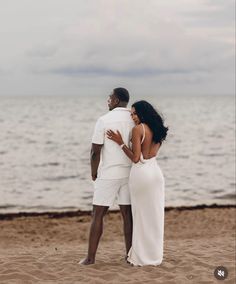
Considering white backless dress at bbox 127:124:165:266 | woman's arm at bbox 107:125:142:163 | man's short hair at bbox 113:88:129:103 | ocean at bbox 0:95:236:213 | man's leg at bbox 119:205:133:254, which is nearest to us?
woman's arm at bbox 107:125:142:163

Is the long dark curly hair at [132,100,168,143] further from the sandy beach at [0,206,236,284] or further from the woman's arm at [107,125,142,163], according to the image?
the sandy beach at [0,206,236,284]

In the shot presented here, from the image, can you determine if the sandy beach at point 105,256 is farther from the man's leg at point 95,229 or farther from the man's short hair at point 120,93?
the man's short hair at point 120,93

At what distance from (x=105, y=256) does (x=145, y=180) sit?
166 cm

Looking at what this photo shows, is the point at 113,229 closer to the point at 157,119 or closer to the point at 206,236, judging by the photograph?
the point at 206,236

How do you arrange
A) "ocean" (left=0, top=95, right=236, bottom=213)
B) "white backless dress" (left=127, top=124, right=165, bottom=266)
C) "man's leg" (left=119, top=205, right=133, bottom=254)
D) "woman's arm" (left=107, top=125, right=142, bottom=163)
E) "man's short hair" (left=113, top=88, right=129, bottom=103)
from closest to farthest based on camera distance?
"woman's arm" (left=107, top=125, right=142, bottom=163), "white backless dress" (left=127, top=124, right=165, bottom=266), "man's short hair" (left=113, top=88, right=129, bottom=103), "man's leg" (left=119, top=205, right=133, bottom=254), "ocean" (left=0, top=95, right=236, bottom=213)

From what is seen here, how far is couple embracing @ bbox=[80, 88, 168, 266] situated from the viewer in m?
6.96

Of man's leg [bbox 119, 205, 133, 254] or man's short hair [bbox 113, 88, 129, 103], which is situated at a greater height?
man's short hair [bbox 113, 88, 129, 103]

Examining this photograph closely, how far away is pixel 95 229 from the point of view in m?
7.22

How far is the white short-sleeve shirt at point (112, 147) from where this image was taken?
23.0 ft

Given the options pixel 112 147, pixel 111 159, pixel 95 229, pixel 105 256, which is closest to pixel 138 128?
pixel 112 147

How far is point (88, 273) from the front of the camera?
703 centimetres

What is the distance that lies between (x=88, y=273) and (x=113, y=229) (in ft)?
21.7

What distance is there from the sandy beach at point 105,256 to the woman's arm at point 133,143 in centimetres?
Answer: 141

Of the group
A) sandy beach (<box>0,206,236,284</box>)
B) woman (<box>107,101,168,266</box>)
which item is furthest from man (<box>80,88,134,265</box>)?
sandy beach (<box>0,206,236,284</box>)
